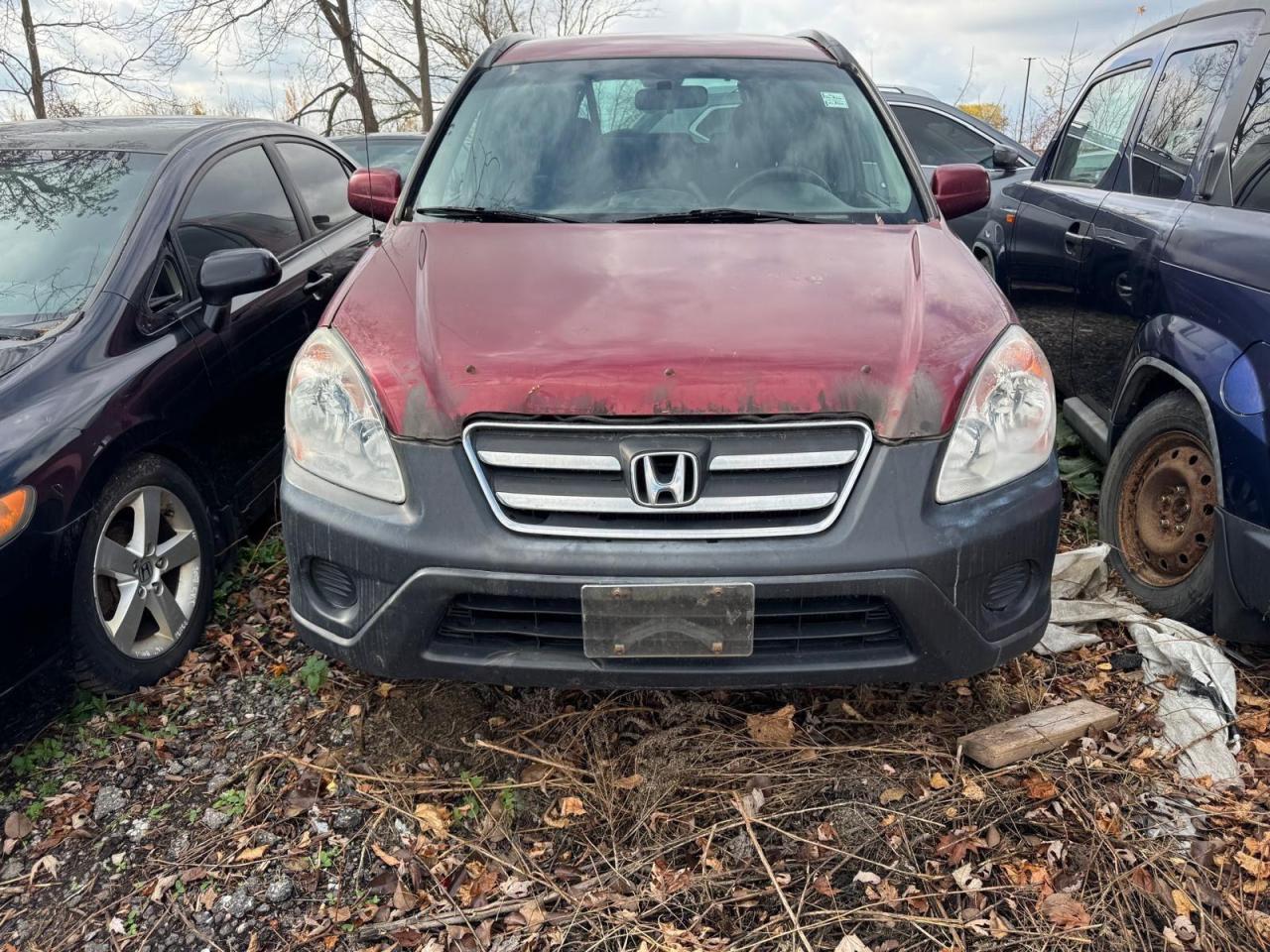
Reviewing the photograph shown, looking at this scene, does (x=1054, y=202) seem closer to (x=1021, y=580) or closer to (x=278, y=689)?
(x=1021, y=580)

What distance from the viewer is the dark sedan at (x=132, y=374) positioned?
2486 millimetres

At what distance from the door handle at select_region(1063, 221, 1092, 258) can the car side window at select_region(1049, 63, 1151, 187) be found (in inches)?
10.2

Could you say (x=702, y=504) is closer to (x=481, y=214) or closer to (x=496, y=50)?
(x=481, y=214)

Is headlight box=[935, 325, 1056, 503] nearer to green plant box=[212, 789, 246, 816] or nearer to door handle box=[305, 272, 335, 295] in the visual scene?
green plant box=[212, 789, 246, 816]

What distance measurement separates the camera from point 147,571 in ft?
9.38

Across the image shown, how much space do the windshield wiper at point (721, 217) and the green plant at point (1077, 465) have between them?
4.94 ft

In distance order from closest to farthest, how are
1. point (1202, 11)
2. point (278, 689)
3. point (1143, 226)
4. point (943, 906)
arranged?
point (943, 906)
point (278, 689)
point (1143, 226)
point (1202, 11)

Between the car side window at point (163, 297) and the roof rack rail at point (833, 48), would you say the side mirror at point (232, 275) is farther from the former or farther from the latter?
the roof rack rail at point (833, 48)

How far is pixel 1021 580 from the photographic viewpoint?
7.27 ft

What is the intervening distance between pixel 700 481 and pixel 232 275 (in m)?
1.92

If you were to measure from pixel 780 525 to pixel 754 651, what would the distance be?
295 mm

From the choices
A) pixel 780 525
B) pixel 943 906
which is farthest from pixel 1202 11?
pixel 943 906

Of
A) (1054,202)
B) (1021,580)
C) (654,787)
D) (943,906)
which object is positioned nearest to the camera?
(943,906)

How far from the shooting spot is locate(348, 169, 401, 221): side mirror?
3473 millimetres
